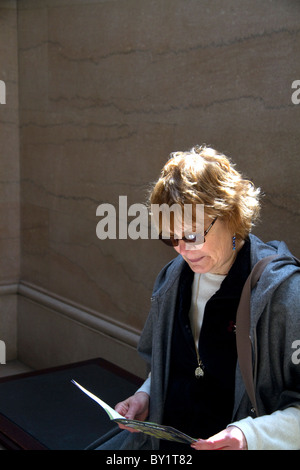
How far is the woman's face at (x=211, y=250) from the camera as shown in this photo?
214 centimetres

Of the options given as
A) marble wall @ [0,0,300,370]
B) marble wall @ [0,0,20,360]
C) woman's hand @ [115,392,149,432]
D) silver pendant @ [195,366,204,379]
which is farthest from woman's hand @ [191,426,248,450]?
marble wall @ [0,0,20,360]

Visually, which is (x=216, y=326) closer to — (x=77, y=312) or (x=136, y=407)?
(x=136, y=407)

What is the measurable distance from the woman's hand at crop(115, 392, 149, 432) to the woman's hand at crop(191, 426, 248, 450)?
1.78 feet

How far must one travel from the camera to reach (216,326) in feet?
7.18

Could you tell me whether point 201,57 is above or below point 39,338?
above

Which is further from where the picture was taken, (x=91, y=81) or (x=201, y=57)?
(x=91, y=81)

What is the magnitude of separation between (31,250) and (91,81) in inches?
66.8

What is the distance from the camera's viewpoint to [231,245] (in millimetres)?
2184

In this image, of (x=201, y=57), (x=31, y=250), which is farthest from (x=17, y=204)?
(x=201, y=57)

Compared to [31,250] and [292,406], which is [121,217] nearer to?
[31,250]

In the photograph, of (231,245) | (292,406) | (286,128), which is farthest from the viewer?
(286,128)

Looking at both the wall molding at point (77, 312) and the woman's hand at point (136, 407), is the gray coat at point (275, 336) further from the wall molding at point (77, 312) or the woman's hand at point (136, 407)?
the wall molding at point (77, 312)

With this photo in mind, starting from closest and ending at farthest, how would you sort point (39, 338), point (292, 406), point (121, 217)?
point (292, 406) < point (121, 217) < point (39, 338)

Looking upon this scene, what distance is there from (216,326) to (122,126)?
2.45m
